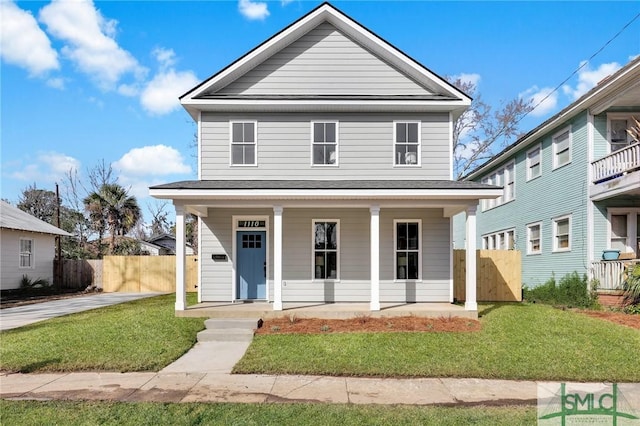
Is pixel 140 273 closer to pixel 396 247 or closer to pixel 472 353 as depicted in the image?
pixel 396 247

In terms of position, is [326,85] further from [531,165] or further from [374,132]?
[531,165]

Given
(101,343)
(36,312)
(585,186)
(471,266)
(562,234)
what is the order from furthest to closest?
(562,234) < (585,186) < (36,312) < (471,266) < (101,343)

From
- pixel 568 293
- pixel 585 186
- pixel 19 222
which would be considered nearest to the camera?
pixel 585 186

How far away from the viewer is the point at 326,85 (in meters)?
12.0

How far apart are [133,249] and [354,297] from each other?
21312 millimetres

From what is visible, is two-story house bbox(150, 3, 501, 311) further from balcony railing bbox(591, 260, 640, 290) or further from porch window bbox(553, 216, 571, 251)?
porch window bbox(553, 216, 571, 251)

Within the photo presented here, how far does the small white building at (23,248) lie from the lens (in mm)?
17656

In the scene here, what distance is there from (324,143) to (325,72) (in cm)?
216

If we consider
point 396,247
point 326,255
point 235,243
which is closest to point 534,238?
point 396,247

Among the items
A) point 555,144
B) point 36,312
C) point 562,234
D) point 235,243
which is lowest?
point 36,312

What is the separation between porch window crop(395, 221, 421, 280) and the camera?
1173 cm

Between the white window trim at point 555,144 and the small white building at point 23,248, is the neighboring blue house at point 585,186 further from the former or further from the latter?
the small white building at point 23,248

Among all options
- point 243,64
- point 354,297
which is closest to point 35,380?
point 354,297

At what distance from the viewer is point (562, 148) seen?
48.5 ft
